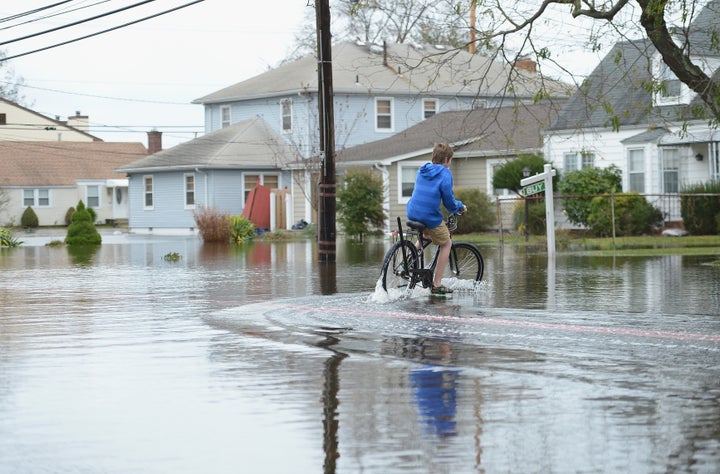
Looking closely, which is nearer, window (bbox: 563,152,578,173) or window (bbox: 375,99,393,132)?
window (bbox: 563,152,578,173)

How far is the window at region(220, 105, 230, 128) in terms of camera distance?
196ft

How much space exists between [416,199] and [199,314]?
9.82 feet

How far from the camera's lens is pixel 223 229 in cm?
4316

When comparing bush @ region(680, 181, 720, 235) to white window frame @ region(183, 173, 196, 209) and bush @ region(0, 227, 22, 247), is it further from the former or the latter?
white window frame @ region(183, 173, 196, 209)

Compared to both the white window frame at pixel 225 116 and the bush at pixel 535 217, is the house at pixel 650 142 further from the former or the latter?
the white window frame at pixel 225 116

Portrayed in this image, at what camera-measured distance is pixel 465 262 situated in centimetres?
1609

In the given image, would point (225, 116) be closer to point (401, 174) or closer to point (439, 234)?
point (401, 174)

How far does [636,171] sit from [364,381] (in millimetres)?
32005

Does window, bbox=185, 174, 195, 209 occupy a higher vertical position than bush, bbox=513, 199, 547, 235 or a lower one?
higher

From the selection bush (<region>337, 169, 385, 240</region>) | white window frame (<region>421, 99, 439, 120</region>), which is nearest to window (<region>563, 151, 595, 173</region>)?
bush (<region>337, 169, 385, 240</region>)

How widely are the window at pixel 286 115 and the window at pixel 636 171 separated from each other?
19.6m

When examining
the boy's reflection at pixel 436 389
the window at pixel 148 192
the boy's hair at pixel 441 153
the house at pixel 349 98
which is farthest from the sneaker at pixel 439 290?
the window at pixel 148 192

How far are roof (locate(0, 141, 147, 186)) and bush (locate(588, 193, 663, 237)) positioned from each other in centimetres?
4831

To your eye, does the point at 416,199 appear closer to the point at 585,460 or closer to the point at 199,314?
the point at 199,314
